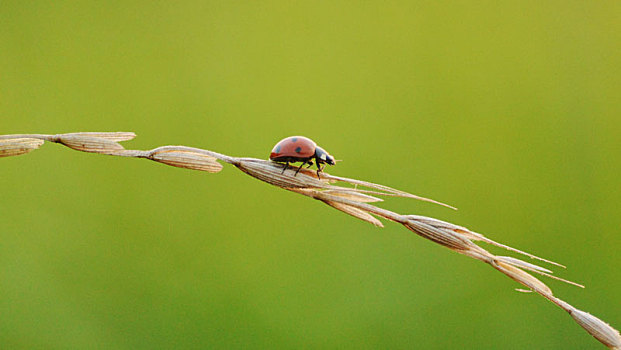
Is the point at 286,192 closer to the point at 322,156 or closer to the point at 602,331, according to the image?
the point at 322,156

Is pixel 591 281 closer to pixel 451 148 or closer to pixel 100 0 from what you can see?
pixel 451 148

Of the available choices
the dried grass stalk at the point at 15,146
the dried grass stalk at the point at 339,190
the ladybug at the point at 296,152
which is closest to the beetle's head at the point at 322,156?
the ladybug at the point at 296,152

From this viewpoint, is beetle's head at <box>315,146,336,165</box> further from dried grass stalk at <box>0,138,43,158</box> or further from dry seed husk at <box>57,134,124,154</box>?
dried grass stalk at <box>0,138,43,158</box>

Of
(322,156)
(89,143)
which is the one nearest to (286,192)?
(322,156)

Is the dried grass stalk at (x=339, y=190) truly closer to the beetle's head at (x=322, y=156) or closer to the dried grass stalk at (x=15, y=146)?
the dried grass stalk at (x=15, y=146)

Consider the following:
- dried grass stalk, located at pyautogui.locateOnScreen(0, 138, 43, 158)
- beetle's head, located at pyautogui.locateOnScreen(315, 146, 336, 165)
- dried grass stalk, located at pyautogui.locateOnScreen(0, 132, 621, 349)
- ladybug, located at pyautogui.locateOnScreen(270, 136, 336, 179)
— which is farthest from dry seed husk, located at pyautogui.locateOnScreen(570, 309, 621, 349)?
dried grass stalk, located at pyautogui.locateOnScreen(0, 138, 43, 158)

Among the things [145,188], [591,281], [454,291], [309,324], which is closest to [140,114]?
[145,188]
